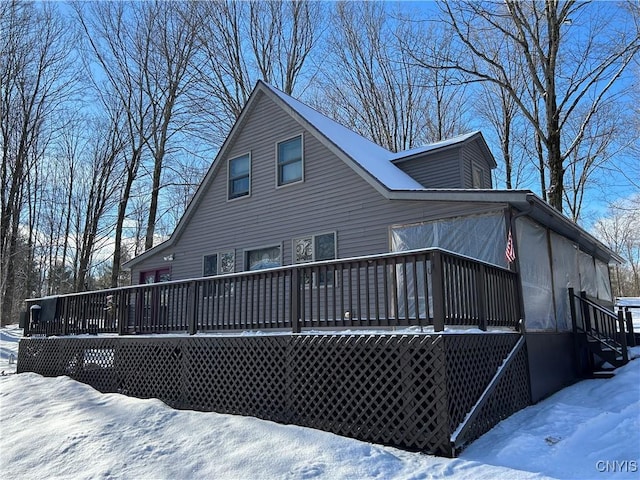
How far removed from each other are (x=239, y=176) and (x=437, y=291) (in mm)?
8328

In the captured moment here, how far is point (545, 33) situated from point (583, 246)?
28.8ft

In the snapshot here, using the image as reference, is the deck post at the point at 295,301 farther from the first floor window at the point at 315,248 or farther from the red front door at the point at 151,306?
the first floor window at the point at 315,248

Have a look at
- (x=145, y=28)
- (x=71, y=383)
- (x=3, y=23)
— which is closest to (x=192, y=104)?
(x=145, y=28)

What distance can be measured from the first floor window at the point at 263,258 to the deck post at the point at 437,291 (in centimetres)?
607

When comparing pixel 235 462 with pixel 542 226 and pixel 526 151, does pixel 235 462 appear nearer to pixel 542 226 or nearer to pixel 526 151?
pixel 542 226

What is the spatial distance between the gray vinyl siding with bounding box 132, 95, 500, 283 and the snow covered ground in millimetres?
3944

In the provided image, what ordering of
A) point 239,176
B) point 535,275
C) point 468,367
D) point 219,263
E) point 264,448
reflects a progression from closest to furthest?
point 264,448
point 468,367
point 535,275
point 219,263
point 239,176

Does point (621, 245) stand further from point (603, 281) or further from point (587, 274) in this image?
point (587, 274)

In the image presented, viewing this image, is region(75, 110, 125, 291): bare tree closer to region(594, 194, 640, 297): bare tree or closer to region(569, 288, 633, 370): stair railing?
region(569, 288, 633, 370): stair railing

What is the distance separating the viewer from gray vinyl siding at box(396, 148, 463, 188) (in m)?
11.4

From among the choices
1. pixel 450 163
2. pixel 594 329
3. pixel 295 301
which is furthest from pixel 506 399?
pixel 450 163

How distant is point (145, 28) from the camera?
23.2 m

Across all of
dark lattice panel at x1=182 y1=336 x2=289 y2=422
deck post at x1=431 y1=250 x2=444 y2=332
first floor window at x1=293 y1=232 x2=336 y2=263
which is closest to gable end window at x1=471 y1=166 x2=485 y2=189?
first floor window at x1=293 y1=232 x2=336 y2=263

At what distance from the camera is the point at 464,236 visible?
8484 mm
